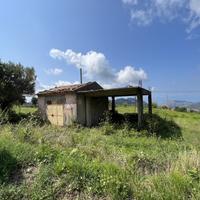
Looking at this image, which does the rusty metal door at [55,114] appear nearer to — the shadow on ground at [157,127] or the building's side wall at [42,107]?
the building's side wall at [42,107]

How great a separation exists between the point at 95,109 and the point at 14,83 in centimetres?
1074

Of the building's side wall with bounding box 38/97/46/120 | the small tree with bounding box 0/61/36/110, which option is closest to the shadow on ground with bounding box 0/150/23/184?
the building's side wall with bounding box 38/97/46/120

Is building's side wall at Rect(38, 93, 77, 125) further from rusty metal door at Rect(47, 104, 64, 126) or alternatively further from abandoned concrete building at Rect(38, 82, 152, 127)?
rusty metal door at Rect(47, 104, 64, 126)

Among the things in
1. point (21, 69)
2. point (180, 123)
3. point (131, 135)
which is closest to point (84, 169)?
point (131, 135)

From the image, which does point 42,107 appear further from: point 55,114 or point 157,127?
point 157,127

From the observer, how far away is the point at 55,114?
22.4 m

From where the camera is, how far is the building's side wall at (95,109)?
67.3 ft

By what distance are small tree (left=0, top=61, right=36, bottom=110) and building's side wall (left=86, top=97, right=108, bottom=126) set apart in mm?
10007

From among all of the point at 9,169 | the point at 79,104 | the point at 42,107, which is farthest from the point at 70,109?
the point at 9,169

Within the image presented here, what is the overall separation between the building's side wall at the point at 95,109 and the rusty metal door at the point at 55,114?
2.43 m

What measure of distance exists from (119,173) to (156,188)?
2.51 feet

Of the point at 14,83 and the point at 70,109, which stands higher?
the point at 14,83

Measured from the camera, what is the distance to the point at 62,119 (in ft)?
70.3

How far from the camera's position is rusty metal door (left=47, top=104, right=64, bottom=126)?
21530 millimetres
